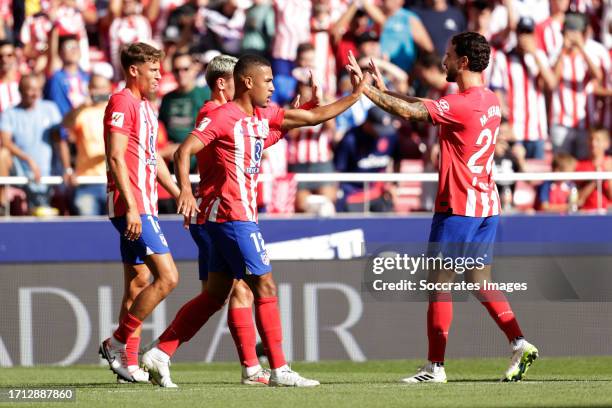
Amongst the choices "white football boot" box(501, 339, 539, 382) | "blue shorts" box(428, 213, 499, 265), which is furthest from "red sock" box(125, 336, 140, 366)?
"white football boot" box(501, 339, 539, 382)

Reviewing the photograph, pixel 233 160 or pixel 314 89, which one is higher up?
pixel 314 89

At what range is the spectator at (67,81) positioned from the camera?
16.0 meters

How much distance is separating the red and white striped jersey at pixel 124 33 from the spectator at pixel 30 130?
1.76 meters

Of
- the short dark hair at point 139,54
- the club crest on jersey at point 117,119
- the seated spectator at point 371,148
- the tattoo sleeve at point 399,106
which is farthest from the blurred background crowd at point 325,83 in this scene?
the tattoo sleeve at point 399,106

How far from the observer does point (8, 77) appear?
53.5ft

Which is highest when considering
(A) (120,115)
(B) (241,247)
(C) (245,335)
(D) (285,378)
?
(A) (120,115)

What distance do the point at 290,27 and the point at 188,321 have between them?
7203mm

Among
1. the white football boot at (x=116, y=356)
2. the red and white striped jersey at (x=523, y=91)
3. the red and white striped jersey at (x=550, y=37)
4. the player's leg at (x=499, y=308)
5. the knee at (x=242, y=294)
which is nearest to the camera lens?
the player's leg at (x=499, y=308)

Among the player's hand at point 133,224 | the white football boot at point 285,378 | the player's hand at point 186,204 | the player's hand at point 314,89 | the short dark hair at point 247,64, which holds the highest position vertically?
the short dark hair at point 247,64

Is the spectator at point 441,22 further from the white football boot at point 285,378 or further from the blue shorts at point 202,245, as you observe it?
the white football boot at point 285,378

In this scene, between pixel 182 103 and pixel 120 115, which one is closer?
pixel 120 115

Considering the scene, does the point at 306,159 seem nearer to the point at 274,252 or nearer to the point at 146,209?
the point at 274,252

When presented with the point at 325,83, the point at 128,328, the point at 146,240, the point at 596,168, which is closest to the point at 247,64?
the point at 146,240

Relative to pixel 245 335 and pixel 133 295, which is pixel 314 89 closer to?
pixel 245 335
